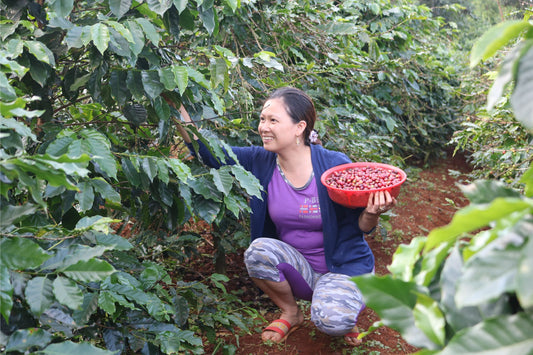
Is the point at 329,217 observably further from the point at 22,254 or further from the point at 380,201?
the point at 22,254

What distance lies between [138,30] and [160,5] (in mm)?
138

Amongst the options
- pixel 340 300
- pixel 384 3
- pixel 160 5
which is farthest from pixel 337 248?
pixel 384 3

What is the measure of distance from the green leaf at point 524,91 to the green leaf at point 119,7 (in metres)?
1.42

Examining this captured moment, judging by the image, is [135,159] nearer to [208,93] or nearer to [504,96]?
[208,93]

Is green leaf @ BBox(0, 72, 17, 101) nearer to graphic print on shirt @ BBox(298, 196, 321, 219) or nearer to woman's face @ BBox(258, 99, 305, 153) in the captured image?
woman's face @ BBox(258, 99, 305, 153)

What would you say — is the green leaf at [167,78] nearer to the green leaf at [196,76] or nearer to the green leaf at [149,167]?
the green leaf at [196,76]

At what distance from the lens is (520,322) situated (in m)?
0.59

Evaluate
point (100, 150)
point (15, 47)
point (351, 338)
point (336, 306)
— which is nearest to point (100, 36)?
point (15, 47)

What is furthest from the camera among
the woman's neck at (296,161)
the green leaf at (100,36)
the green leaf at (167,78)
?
the woman's neck at (296,161)

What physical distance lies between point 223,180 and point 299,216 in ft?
2.37

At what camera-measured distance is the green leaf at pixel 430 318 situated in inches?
26.0

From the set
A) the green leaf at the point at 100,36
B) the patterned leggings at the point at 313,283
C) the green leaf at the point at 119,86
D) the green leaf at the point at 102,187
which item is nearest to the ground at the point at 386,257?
the patterned leggings at the point at 313,283

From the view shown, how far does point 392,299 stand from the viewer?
0.72m

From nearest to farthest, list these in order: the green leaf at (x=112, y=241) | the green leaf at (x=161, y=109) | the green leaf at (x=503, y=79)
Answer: the green leaf at (x=503, y=79), the green leaf at (x=112, y=241), the green leaf at (x=161, y=109)
